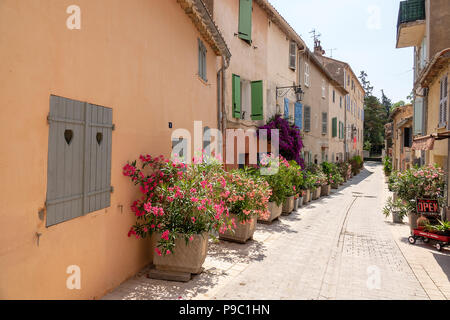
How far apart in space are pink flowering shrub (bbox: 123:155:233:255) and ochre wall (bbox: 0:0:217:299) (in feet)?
0.69

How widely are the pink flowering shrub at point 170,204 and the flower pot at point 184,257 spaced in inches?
5.4

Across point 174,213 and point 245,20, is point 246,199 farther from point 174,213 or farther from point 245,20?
point 245,20

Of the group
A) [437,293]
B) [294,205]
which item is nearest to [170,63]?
[437,293]

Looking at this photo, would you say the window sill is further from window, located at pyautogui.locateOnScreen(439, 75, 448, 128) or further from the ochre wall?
window, located at pyautogui.locateOnScreen(439, 75, 448, 128)

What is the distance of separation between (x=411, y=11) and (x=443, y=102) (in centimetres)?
578

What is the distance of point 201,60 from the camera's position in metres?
8.43

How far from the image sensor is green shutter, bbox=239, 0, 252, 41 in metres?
11.3

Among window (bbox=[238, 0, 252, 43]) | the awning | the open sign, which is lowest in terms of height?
the open sign

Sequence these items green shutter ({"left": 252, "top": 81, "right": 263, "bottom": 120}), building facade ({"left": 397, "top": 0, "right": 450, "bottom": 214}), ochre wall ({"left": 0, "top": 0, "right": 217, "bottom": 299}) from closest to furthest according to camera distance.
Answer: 1. ochre wall ({"left": 0, "top": 0, "right": 217, "bottom": 299})
2. building facade ({"left": 397, "top": 0, "right": 450, "bottom": 214})
3. green shutter ({"left": 252, "top": 81, "right": 263, "bottom": 120})

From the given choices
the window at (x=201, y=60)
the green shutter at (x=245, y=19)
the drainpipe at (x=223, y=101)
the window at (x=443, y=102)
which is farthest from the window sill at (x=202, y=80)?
the window at (x=443, y=102)

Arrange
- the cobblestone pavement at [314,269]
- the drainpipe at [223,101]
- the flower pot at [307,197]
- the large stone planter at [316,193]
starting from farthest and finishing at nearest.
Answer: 1. the large stone planter at [316,193]
2. the flower pot at [307,197]
3. the drainpipe at [223,101]
4. the cobblestone pavement at [314,269]

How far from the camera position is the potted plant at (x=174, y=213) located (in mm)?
4835

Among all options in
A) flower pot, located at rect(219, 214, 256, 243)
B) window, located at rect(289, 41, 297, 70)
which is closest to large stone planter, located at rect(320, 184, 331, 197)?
window, located at rect(289, 41, 297, 70)

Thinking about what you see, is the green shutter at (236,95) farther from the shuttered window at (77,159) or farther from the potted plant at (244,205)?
the shuttered window at (77,159)
